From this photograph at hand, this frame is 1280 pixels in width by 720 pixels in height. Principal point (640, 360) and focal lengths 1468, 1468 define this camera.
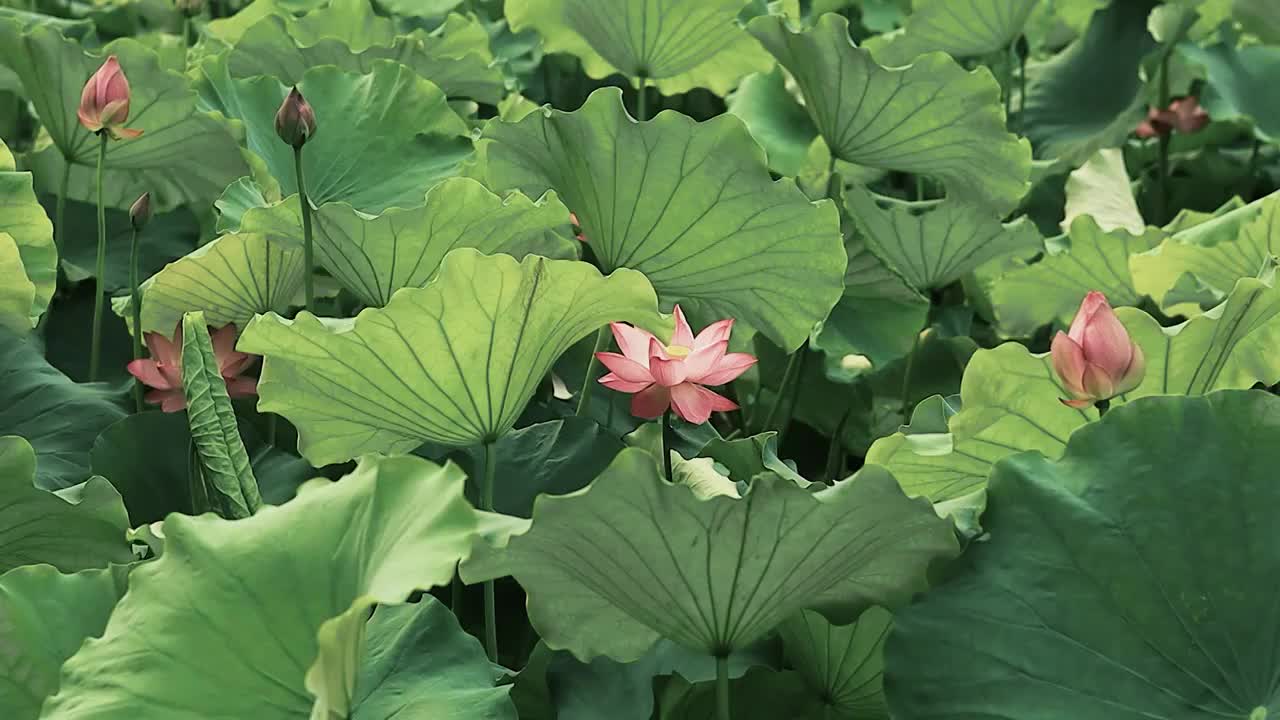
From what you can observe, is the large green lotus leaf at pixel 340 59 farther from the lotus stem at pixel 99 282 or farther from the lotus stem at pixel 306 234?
the lotus stem at pixel 306 234

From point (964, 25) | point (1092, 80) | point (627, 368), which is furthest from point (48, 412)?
point (1092, 80)

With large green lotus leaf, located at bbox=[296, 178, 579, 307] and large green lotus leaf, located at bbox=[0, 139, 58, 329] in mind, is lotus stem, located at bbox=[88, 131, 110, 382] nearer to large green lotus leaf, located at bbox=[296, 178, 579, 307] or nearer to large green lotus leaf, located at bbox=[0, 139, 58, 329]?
large green lotus leaf, located at bbox=[0, 139, 58, 329]

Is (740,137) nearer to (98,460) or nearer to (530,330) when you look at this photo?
(530,330)

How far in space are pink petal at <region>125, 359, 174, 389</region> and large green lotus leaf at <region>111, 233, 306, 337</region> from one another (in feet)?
0.18

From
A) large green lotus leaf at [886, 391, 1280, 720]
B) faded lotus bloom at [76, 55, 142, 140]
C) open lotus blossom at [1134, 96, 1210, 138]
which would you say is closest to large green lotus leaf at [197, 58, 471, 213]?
faded lotus bloom at [76, 55, 142, 140]

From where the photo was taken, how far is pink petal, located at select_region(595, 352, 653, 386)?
2.97ft

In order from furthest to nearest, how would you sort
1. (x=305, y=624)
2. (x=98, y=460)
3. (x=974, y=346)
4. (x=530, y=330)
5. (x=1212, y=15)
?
(x=1212, y=15) → (x=974, y=346) → (x=98, y=460) → (x=530, y=330) → (x=305, y=624)

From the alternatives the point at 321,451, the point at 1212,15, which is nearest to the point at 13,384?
the point at 321,451

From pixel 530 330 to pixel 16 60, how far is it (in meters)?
0.72

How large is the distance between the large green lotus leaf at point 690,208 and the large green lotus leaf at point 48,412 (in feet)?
1.22

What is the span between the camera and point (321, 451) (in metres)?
0.93

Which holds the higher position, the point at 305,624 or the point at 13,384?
the point at 305,624

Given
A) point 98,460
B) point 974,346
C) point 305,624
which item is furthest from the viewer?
point 974,346

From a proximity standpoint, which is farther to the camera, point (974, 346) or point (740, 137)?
point (974, 346)
